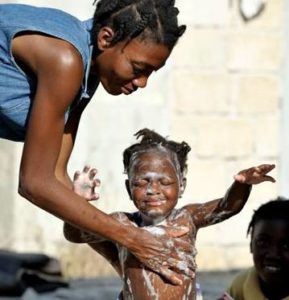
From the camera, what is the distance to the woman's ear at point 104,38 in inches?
223

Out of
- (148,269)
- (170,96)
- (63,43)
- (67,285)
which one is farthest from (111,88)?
(170,96)

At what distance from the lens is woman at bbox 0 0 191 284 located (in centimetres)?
547

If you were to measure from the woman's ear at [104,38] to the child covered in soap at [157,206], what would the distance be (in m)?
0.58

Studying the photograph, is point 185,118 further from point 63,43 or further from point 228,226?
point 63,43

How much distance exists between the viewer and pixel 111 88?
5715mm

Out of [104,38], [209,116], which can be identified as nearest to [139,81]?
[104,38]

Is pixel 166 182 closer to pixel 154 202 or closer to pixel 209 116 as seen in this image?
pixel 154 202

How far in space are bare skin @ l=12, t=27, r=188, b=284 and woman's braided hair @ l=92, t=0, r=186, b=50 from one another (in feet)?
0.09

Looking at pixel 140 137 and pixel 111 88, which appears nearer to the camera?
pixel 111 88

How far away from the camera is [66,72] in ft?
17.9

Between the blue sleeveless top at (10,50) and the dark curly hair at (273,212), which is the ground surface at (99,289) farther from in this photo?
the blue sleeveless top at (10,50)

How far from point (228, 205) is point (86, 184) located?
1.75 feet

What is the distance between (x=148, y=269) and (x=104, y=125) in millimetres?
4079

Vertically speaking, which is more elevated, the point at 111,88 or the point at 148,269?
the point at 111,88
